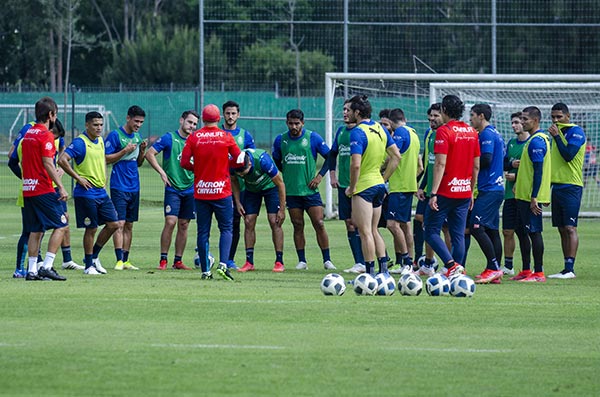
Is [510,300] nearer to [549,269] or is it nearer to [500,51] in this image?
[549,269]

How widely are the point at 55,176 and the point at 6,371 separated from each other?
5134mm

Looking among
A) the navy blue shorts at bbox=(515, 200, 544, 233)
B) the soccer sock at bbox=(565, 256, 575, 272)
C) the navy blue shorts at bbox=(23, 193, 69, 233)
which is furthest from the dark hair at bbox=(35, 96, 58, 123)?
the soccer sock at bbox=(565, 256, 575, 272)

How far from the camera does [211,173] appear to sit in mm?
13297

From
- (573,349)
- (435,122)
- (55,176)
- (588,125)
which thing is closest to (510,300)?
(573,349)

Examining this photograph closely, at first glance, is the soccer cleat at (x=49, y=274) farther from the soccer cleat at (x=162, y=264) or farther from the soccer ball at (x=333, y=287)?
the soccer ball at (x=333, y=287)

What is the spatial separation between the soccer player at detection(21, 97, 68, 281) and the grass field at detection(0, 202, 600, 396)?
41 cm

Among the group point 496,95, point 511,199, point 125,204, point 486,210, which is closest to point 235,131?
point 125,204

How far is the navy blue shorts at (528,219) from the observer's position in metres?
14.2

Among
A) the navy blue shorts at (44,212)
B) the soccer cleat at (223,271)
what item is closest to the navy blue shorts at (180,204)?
the soccer cleat at (223,271)

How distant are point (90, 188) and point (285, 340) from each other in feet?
20.1

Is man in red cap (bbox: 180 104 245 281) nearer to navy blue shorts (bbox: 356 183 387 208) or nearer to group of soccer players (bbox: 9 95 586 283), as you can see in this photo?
group of soccer players (bbox: 9 95 586 283)

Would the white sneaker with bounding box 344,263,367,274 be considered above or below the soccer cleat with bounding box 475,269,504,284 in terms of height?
below

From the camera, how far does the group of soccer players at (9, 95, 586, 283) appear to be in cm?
1301

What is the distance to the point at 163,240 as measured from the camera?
15461 mm
